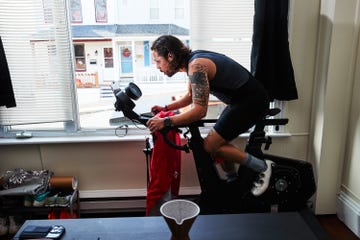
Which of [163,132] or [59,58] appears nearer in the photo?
[163,132]

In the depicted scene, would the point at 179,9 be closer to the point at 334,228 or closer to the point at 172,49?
the point at 172,49

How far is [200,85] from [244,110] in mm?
341

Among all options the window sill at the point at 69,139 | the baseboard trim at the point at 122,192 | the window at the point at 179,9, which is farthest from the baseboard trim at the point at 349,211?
the window at the point at 179,9

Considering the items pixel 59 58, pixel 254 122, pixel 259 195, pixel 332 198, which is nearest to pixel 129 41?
pixel 59 58

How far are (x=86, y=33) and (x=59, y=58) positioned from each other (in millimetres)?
273

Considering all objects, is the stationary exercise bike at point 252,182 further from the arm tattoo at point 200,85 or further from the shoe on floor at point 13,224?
the shoe on floor at point 13,224

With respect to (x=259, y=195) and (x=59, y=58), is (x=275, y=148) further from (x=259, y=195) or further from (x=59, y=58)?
(x=59, y=58)

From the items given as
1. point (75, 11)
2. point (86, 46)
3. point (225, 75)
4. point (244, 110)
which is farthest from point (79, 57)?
point (244, 110)

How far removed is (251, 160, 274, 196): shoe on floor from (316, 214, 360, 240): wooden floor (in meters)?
0.56

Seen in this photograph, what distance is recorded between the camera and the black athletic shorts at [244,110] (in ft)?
6.36

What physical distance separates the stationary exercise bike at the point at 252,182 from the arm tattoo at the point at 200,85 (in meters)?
0.23

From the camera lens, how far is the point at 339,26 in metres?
2.12

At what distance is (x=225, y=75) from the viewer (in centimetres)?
191

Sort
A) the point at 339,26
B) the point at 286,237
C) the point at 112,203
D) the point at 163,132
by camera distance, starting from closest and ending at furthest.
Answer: the point at 286,237 < the point at 163,132 < the point at 339,26 < the point at 112,203
